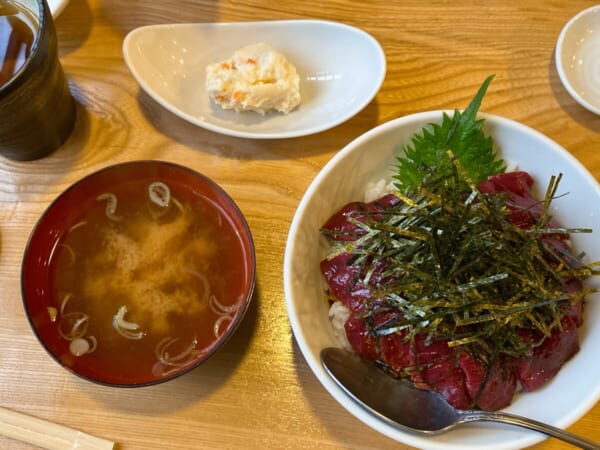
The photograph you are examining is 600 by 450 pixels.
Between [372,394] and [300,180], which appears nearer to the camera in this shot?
[372,394]

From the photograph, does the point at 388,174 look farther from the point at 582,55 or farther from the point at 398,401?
the point at 582,55

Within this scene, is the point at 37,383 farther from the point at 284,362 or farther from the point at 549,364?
the point at 549,364

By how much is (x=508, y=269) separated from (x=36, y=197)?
138 centimetres

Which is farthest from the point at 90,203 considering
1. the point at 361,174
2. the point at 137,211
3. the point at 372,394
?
the point at 372,394

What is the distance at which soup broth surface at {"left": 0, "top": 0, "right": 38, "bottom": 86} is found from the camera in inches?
55.0

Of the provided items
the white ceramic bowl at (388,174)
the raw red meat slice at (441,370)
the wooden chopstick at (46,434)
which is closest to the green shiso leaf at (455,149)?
the white ceramic bowl at (388,174)

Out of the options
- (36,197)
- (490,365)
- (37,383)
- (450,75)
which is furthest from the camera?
(450,75)

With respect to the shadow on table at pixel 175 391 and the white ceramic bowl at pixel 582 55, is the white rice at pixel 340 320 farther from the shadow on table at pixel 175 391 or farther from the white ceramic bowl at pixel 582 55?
the white ceramic bowl at pixel 582 55

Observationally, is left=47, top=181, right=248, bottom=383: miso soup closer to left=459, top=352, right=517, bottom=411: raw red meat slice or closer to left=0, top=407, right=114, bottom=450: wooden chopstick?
left=0, top=407, right=114, bottom=450: wooden chopstick

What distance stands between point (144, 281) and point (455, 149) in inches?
36.2

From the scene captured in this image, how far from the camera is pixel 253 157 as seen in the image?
5.27 ft

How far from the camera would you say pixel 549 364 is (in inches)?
46.3

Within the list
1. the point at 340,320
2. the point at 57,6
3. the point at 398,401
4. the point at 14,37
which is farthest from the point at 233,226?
the point at 57,6

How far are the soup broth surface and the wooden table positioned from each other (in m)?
0.28
